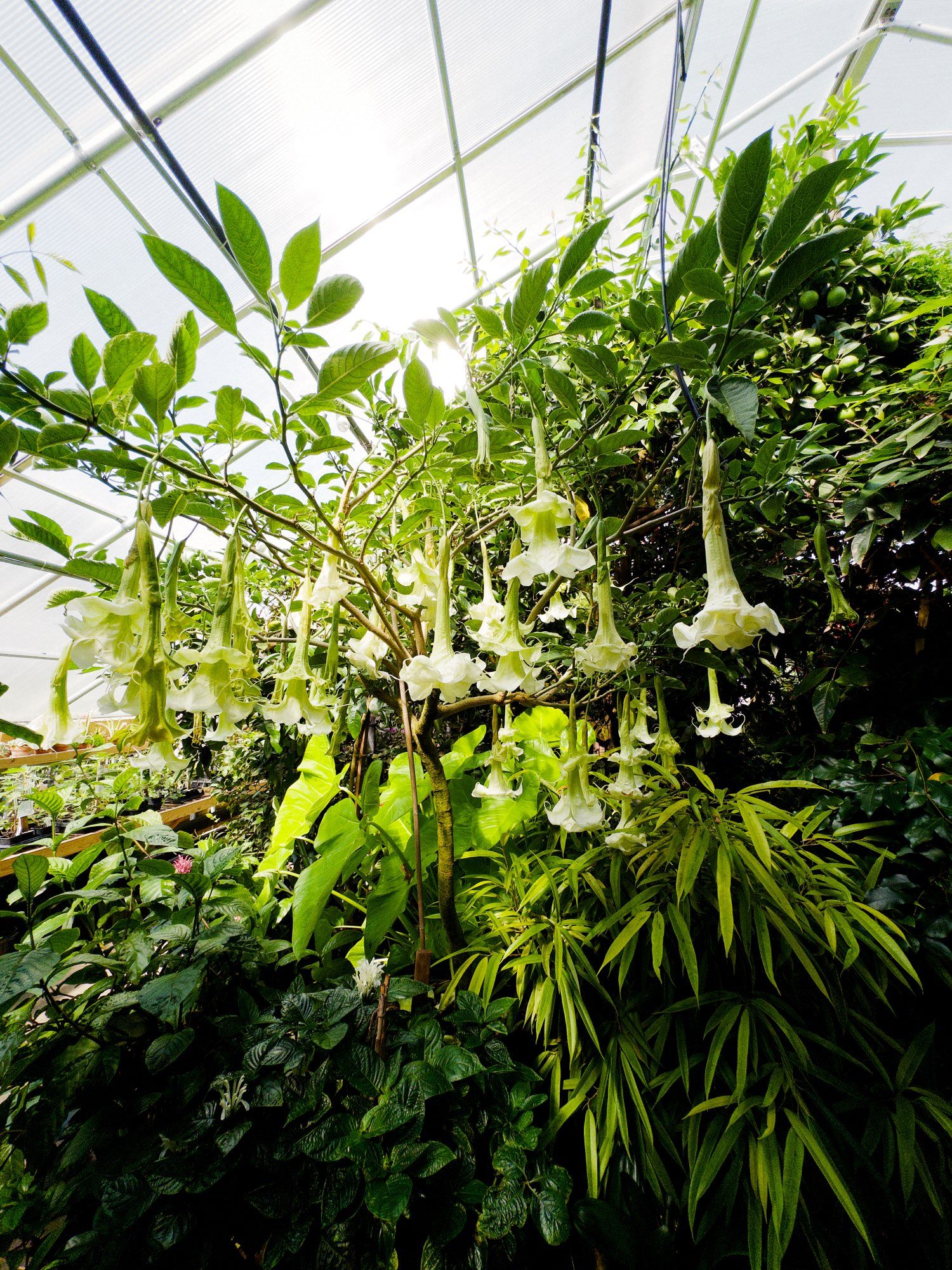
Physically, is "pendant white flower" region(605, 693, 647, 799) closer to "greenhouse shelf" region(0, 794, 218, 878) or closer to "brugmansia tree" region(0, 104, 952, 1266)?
"brugmansia tree" region(0, 104, 952, 1266)

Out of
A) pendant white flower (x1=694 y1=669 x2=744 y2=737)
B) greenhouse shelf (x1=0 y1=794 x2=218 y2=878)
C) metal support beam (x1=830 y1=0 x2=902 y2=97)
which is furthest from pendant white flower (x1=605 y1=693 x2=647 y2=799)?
metal support beam (x1=830 y1=0 x2=902 y2=97)

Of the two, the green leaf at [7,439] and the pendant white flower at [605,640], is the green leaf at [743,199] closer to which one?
the pendant white flower at [605,640]

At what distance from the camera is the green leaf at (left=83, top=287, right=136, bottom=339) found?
442mm

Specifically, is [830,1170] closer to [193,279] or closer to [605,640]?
[605,640]

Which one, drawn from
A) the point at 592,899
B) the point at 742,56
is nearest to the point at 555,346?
the point at 592,899

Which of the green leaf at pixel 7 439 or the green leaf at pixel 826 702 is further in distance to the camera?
the green leaf at pixel 826 702

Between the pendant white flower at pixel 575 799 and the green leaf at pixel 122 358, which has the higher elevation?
the green leaf at pixel 122 358

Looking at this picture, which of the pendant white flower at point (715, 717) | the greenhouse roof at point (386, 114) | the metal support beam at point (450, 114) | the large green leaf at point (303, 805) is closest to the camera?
the pendant white flower at point (715, 717)

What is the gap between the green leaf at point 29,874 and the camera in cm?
79

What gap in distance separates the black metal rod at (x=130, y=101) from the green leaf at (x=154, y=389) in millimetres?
1221

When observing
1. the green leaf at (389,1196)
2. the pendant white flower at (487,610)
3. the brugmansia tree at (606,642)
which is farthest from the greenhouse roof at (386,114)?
the green leaf at (389,1196)

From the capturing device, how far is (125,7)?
5.45 ft

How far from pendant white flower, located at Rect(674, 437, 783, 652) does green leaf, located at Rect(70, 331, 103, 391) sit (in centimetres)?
49

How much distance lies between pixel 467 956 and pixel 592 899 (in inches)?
10.4
